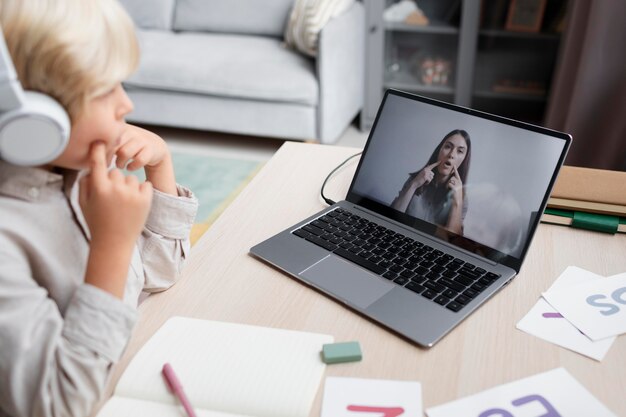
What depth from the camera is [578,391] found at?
662mm

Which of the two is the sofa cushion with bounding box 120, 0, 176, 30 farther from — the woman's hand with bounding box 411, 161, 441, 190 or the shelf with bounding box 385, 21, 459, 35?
the woman's hand with bounding box 411, 161, 441, 190

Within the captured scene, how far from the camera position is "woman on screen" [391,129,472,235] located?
2.91 ft

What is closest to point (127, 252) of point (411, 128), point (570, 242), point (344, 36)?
point (411, 128)

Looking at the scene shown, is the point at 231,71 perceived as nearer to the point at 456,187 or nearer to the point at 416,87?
the point at 416,87

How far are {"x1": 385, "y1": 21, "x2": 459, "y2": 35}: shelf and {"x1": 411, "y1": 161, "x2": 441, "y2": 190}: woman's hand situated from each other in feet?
6.90

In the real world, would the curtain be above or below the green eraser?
below

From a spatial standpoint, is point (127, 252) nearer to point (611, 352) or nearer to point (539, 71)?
point (611, 352)

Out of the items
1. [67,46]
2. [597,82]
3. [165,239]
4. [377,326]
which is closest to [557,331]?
[377,326]

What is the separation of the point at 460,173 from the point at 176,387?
1.63ft

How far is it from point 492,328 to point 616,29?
1.56m

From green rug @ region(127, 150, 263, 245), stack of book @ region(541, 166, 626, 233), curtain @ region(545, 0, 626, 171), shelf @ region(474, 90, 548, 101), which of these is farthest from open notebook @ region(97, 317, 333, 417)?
shelf @ region(474, 90, 548, 101)

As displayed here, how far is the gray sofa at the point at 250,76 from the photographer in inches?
99.0

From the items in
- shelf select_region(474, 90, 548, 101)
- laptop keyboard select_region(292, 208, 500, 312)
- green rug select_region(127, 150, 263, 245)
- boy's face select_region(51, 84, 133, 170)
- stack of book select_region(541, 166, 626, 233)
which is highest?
boy's face select_region(51, 84, 133, 170)

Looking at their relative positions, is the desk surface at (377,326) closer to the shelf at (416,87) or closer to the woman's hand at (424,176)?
the woman's hand at (424,176)
